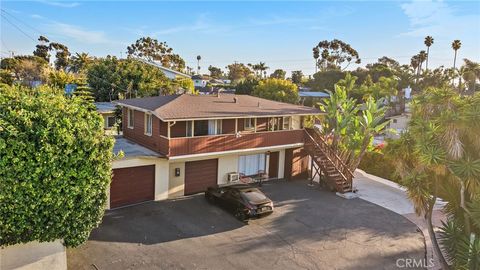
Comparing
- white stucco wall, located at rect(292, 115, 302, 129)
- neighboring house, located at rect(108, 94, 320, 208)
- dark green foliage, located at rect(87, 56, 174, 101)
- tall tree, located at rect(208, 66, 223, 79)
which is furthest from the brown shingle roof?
tall tree, located at rect(208, 66, 223, 79)

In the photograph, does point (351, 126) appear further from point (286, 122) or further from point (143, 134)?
point (143, 134)

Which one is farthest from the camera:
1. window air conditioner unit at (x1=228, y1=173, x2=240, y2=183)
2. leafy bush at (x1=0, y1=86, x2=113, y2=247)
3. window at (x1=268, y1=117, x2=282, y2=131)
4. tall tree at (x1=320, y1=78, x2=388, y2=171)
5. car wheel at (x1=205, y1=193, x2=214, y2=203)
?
window at (x1=268, y1=117, x2=282, y2=131)

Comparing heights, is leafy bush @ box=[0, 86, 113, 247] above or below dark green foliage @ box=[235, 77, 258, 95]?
below

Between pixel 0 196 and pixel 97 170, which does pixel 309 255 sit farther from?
pixel 0 196

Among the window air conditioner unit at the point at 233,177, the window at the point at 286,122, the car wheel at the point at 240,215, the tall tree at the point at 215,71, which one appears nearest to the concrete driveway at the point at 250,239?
the car wheel at the point at 240,215

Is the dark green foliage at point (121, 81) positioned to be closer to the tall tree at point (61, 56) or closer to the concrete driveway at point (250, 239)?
the concrete driveway at point (250, 239)

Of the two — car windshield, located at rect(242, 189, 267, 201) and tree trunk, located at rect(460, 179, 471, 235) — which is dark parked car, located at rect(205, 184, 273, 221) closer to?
car windshield, located at rect(242, 189, 267, 201)

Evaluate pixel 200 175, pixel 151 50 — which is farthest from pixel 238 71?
pixel 200 175
